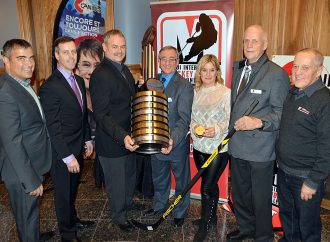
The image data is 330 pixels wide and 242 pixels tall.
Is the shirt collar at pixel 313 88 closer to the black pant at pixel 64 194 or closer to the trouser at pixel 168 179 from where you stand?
the trouser at pixel 168 179

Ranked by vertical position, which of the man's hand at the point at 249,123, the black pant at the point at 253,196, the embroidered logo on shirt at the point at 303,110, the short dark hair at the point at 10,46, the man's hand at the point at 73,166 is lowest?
the black pant at the point at 253,196

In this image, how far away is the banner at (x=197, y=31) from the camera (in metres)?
2.85

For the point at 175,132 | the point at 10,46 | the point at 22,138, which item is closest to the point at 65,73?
the point at 10,46

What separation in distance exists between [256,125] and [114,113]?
106 centimetres

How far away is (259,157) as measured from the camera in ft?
6.92

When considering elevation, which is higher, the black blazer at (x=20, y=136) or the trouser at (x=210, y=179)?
the black blazer at (x=20, y=136)

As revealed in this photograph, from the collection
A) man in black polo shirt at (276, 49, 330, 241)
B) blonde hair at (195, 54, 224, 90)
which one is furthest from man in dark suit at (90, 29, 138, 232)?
man in black polo shirt at (276, 49, 330, 241)

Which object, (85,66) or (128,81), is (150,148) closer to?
(128,81)

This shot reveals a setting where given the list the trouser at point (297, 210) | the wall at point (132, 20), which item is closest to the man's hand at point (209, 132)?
the trouser at point (297, 210)

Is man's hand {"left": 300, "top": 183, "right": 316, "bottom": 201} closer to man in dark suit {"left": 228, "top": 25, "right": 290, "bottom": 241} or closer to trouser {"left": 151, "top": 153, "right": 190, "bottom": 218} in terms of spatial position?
man in dark suit {"left": 228, "top": 25, "right": 290, "bottom": 241}

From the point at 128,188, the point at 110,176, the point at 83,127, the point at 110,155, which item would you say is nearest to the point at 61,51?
Answer: the point at 83,127

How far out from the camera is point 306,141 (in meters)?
1.82

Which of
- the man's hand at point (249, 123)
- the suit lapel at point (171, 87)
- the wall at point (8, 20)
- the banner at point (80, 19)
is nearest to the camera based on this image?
the man's hand at point (249, 123)

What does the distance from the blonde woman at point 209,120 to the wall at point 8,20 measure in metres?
2.33
